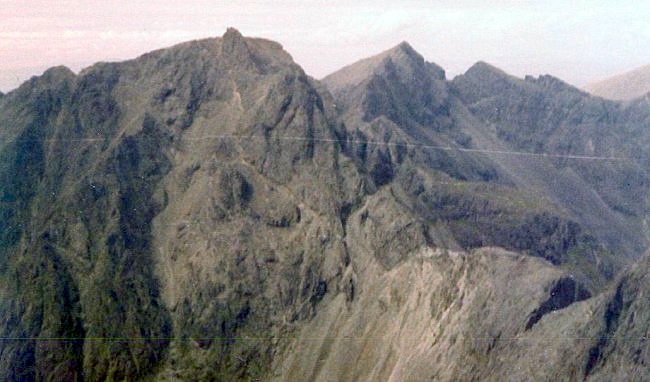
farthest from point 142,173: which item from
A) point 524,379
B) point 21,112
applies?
point 524,379

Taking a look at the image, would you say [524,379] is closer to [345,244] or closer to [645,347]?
[645,347]

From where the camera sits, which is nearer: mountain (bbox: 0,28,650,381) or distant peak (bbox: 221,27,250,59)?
mountain (bbox: 0,28,650,381)

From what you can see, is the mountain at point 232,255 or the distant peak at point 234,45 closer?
the mountain at point 232,255

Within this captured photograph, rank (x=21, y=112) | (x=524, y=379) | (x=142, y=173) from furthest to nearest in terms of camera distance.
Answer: (x=21, y=112) → (x=142, y=173) → (x=524, y=379)

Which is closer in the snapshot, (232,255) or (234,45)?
(232,255)

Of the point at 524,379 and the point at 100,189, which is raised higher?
the point at 100,189

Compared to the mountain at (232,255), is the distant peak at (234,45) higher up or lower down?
higher up

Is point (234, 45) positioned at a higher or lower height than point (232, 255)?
higher

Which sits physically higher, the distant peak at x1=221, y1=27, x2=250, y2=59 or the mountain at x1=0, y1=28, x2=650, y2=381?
the distant peak at x1=221, y1=27, x2=250, y2=59
